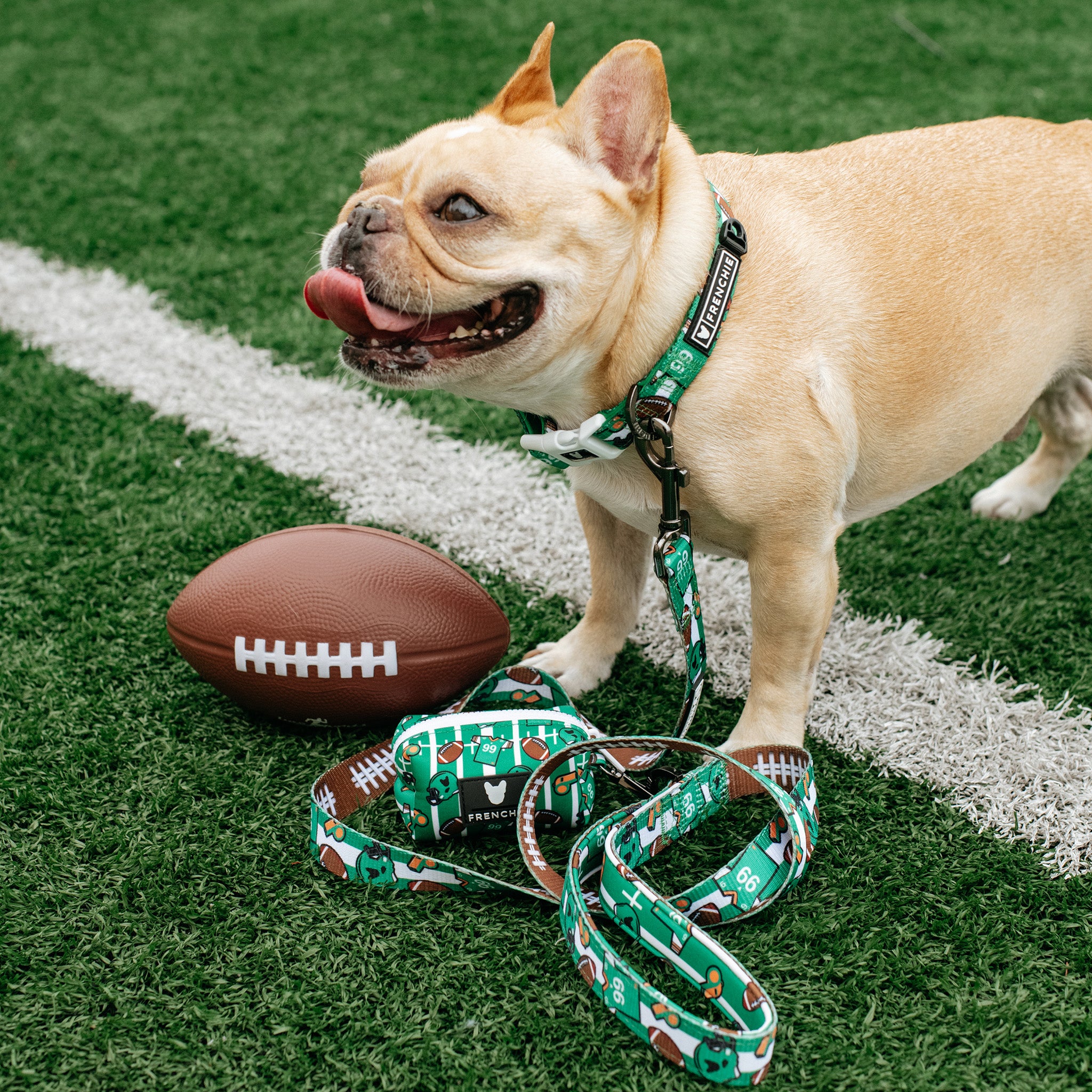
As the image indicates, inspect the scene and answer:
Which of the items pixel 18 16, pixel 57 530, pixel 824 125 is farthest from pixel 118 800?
pixel 18 16

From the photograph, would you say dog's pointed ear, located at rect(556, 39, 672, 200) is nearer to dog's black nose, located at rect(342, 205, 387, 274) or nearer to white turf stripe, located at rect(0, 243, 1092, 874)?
dog's black nose, located at rect(342, 205, 387, 274)

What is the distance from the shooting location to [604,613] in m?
2.41

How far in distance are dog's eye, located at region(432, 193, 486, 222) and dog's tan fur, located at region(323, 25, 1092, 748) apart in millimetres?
15

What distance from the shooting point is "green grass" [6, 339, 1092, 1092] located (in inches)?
63.6

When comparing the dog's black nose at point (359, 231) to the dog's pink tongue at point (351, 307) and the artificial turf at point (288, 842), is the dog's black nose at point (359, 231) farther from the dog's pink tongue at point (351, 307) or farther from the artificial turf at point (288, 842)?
the artificial turf at point (288, 842)

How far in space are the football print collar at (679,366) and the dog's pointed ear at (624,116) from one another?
0.57ft

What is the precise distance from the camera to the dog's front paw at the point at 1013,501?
117 inches

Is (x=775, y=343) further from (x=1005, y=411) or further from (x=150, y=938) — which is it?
(x=150, y=938)

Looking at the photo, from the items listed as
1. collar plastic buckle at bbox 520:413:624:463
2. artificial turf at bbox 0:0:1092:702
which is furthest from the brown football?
artificial turf at bbox 0:0:1092:702

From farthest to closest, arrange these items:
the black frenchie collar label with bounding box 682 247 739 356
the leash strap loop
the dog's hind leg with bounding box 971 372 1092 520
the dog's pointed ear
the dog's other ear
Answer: the dog's hind leg with bounding box 971 372 1092 520, the dog's other ear, the black frenchie collar label with bounding box 682 247 739 356, the dog's pointed ear, the leash strap loop

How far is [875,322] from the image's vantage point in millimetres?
2000

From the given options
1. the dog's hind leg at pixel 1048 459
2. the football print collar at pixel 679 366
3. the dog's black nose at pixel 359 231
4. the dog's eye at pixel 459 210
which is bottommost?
the dog's hind leg at pixel 1048 459

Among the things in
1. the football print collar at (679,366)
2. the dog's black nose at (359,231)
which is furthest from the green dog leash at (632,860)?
the dog's black nose at (359,231)

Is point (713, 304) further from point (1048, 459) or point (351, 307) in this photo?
point (1048, 459)
